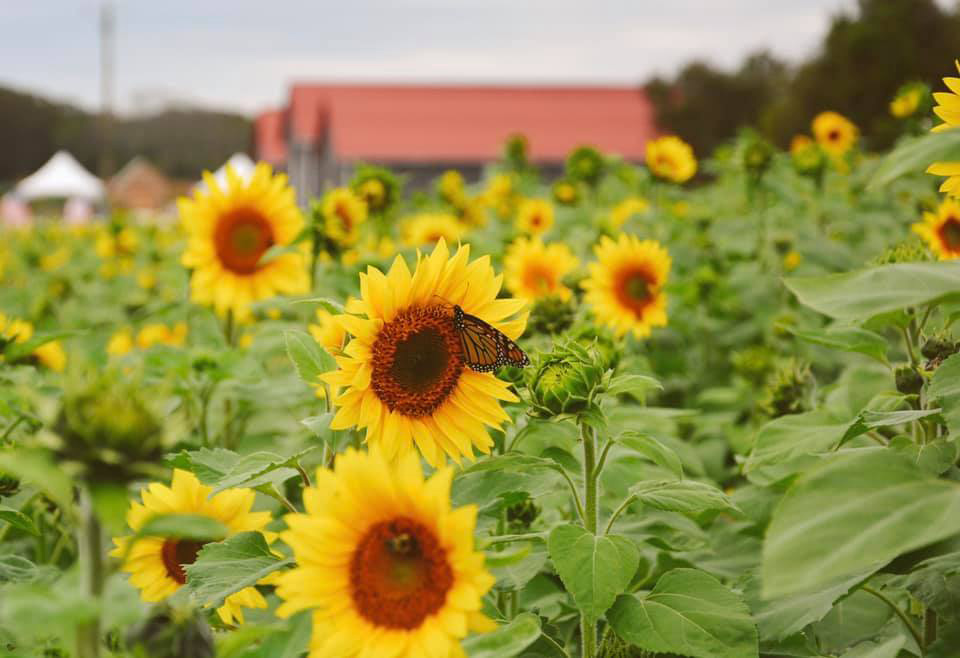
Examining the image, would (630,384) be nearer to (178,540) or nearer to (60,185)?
(178,540)

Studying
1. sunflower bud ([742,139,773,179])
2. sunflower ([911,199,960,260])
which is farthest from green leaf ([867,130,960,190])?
sunflower bud ([742,139,773,179])

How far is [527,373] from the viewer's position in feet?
4.42

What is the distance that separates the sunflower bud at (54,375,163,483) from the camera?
755mm

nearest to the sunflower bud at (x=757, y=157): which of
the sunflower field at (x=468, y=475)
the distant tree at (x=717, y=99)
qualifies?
the sunflower field at (x=468, y=475)

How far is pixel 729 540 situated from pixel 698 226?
2886 mm

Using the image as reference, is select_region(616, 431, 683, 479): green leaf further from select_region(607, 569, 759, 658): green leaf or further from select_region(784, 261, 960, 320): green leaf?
select_region(784, 261, 960, 320): green leaf

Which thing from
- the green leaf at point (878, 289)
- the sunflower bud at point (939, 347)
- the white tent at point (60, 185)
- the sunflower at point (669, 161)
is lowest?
the white tent at point (60, 185)

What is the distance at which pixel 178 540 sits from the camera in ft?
4.74

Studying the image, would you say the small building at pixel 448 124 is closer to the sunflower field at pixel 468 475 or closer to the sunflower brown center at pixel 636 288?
the sunflower brown center at pixel 636 288

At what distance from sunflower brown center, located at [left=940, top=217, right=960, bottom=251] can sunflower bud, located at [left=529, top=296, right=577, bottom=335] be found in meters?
0.88

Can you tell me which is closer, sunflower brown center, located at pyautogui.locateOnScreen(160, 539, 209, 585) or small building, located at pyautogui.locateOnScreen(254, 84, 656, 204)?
sunflower brown center, located at pyautogui.locateOnScreen(160, 539, 209, 585)

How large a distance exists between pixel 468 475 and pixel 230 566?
339 mm

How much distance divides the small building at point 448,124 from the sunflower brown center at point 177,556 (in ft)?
57.6

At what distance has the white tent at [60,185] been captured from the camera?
2559cm
